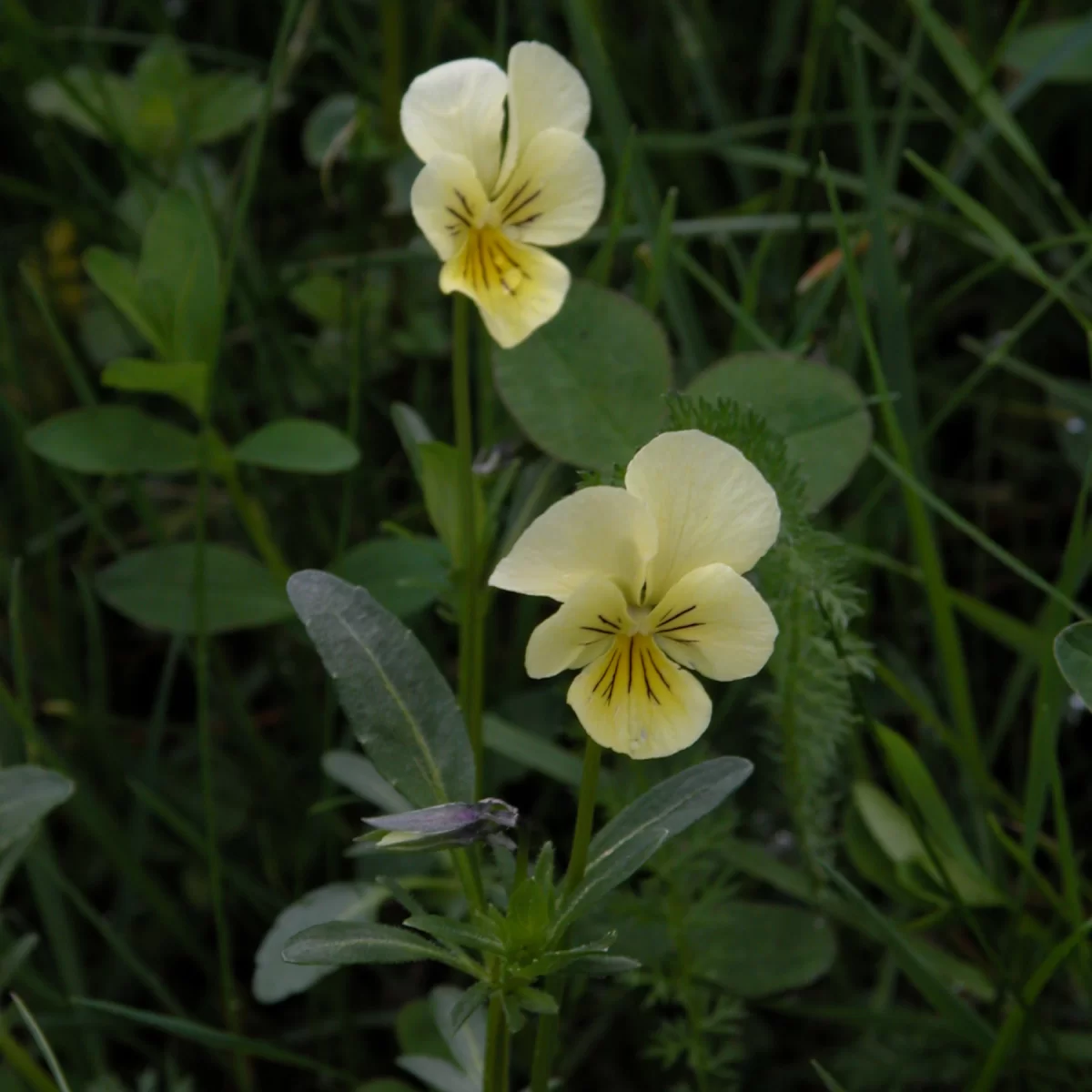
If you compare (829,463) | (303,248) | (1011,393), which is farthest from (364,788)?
(1011,393)

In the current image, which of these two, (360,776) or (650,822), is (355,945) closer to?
(650,822)

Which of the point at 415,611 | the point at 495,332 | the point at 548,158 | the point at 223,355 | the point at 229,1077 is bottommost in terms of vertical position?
the point at 229,1077

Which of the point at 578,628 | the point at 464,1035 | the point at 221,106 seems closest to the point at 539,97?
the point at 578,628

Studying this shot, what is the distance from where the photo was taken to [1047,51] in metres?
1.91

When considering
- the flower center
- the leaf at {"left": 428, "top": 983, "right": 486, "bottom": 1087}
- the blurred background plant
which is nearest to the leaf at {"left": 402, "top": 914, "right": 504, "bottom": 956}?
the blurred background plant

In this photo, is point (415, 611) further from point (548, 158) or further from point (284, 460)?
point (548, 158)

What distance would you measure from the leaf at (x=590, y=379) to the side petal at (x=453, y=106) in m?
0.32

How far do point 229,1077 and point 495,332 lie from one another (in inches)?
36.4

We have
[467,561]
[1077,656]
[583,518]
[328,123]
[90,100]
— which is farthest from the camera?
[90,100]

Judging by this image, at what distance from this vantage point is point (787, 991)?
5.21ft

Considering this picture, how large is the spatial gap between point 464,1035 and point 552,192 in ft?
2.40

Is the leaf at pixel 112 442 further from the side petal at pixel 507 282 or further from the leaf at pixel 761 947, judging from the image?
the leaf at pixel 761 947

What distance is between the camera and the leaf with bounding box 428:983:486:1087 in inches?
48.2

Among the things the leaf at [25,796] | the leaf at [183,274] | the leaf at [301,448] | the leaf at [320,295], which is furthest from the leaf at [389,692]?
the leaf at [320,295]
